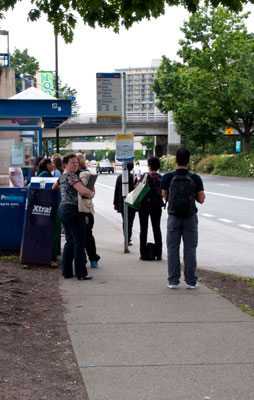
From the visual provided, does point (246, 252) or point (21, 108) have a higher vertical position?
point (21, 108)

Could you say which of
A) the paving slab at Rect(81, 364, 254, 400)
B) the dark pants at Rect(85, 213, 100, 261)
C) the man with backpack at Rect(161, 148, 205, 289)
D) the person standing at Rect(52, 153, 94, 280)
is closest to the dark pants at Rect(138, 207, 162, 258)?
the dark pants at Rect(85, 213, 100, 261)

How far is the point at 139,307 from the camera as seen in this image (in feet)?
22.9

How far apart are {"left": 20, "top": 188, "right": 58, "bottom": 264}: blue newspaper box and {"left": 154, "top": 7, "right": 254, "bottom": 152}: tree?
4114 centimetres

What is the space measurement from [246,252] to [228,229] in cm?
405

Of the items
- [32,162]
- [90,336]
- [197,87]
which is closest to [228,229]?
[32,162]

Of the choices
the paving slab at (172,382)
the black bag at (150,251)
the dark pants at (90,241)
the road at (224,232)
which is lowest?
the road at (224,232)

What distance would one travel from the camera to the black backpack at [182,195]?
7.98m

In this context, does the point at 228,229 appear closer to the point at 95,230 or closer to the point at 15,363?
the point at 95,230

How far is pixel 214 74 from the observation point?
5091 cm

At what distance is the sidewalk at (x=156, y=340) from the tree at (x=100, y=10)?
11.1 ft

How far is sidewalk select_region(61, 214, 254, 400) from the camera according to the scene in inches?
177

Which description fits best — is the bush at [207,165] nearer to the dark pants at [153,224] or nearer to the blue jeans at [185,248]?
the dark pants at [153,224]

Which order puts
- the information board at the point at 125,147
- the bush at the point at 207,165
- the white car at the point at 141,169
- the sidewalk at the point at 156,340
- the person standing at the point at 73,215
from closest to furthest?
the sidewalk at the point at 156,340 → the person standing at the point at 73,215 → the information board at the point at 125,147 → the white car at the point at 141,169 → the bush at the point at 207,165

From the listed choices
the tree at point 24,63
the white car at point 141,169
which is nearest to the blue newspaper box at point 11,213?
the white car at point 141,169
